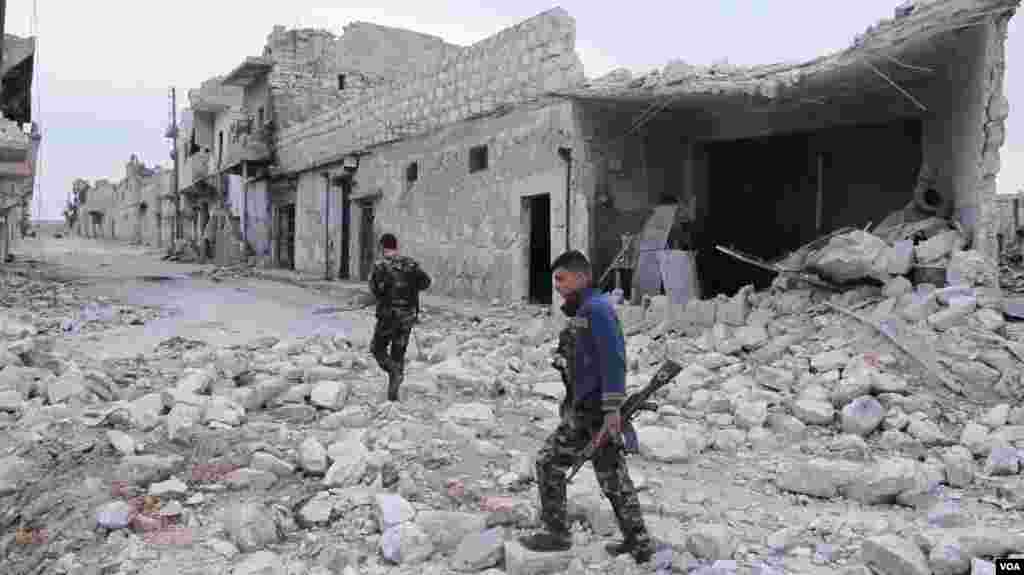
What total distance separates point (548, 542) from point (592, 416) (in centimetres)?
58

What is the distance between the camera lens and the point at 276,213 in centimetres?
2228

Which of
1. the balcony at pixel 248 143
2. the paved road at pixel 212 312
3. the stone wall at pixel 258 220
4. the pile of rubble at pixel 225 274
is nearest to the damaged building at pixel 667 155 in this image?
the paved road at pixel 212 312

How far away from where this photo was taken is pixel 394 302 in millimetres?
5688

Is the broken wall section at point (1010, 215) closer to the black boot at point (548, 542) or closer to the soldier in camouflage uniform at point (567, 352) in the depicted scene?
the soldier in camouflage uniform at point (567, 352)

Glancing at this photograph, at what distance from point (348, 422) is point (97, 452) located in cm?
149

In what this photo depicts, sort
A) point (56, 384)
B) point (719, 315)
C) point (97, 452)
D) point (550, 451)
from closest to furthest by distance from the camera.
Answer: point (550, 451), point (97, 452), point (56, 384), point (719, 315)

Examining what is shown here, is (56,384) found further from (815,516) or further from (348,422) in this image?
(815,516)

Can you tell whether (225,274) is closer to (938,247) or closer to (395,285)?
(395,285)

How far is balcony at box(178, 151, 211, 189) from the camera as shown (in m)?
28.2

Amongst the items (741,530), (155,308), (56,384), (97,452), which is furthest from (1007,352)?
(155,308)

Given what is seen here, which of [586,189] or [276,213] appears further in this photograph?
[276,213]

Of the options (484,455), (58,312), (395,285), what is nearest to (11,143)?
(58,312)

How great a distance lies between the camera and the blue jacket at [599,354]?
303 centimetres

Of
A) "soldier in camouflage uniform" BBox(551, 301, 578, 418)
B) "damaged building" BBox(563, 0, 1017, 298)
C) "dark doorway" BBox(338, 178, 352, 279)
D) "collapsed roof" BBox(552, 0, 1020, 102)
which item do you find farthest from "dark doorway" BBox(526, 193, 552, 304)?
"soldier in camouflage uniform" BBox(551, 301, 578, 418)
